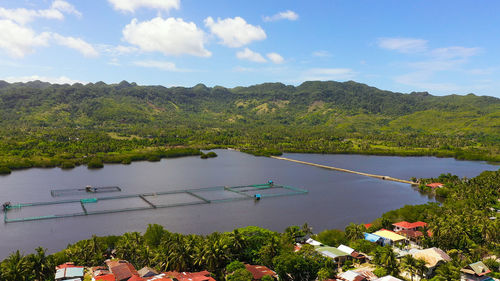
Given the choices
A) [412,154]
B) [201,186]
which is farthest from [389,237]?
[412,154]

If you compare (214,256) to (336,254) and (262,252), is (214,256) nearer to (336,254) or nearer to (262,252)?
(262,252)

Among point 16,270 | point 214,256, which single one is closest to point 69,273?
point 16,270

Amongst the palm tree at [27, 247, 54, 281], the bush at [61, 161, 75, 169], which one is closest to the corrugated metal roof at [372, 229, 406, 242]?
the palm tree at [27, 247, 54, 281]

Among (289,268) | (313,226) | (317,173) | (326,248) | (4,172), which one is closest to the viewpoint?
(289,268)

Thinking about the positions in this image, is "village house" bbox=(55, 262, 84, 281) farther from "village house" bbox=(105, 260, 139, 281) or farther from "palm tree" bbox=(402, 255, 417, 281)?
"palm tree" bbox=(402, 255, 417, 281)

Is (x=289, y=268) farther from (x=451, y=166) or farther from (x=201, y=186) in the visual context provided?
(x=451, y=166)

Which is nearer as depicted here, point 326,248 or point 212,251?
point 212,251
